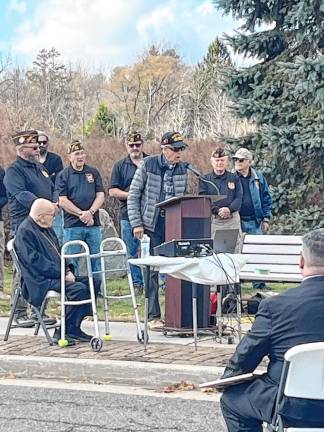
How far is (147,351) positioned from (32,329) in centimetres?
203

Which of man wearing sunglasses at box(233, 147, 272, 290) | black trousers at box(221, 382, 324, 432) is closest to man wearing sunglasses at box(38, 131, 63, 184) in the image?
man wearing sunglasses at box(233, 147, 272, 290)

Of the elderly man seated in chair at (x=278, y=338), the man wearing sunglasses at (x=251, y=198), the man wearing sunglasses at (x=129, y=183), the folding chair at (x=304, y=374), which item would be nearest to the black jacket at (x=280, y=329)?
the elderly man seated in chair at (x=278, y=338)

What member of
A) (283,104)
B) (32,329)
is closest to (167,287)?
(32,329)

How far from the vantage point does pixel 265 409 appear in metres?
4.51

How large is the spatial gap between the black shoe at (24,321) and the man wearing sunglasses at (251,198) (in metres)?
3.37

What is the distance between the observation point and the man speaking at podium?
30.7 ft

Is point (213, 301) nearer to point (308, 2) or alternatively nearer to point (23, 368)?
point (23, 368)

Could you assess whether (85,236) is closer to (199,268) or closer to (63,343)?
(63,343)

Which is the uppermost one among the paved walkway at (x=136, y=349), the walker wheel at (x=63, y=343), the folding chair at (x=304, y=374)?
the folding chair at (x=304, y=374)

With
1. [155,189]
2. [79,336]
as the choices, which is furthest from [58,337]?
[155,189]

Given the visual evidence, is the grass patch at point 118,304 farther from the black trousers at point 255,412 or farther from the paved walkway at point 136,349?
the black trousers at point 255,412

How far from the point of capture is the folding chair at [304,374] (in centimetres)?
399

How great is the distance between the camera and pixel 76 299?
853 centimetres

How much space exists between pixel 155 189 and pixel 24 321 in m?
2.09
